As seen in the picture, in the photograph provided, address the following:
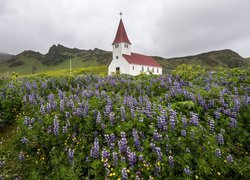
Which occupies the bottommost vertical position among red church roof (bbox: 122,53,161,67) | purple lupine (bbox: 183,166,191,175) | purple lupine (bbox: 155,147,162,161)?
purple lupine (bbox: 183,166,191,175)

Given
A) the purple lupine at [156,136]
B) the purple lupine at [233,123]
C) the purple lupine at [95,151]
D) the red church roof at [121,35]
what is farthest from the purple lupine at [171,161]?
the red church roof at [121,35]

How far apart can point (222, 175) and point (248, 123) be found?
1.81 m

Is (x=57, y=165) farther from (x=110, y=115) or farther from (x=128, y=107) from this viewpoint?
(x=128, y=107)

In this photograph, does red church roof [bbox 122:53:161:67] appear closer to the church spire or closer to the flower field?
the church spire

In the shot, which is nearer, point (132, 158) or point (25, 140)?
point (132, 158)

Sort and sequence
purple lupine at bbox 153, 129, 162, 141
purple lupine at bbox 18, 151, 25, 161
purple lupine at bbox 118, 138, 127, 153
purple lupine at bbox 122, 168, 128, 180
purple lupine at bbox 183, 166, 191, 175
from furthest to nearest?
purple lupine at bbox 18, 151, 25, 161 → purple lupine at bbox 153, 129, 162, 141 → purple lupine at bbox 118, 138, 127, 153 → purple lupine at bbox 183, 166, 191, 175 → purple lupine at bbox 122, 168, 128, 180

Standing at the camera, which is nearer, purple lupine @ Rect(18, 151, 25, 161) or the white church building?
purple lupine @ Rect(18, 151, 25, 161)

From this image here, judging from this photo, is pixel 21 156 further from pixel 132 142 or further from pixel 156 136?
pixel 156 136

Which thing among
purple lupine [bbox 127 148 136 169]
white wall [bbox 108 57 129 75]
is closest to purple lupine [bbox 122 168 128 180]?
purple lupine [bbox 127 148 136 169]

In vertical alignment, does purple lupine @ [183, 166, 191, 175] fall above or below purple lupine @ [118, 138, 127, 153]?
below

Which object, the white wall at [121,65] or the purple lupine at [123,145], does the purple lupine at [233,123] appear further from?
the white wall at [121,65]

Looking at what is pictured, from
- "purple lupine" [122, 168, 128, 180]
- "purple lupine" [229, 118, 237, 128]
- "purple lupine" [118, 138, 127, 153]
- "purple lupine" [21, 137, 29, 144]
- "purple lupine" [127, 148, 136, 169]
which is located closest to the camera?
"purple lupine" [122, 168, 128, 180]

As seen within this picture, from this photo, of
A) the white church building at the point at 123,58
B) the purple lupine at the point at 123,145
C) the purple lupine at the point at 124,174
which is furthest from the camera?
the white church building at the point at 123,58

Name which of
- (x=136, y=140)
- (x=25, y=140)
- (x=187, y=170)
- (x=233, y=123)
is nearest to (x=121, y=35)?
(x=233, y=123)
